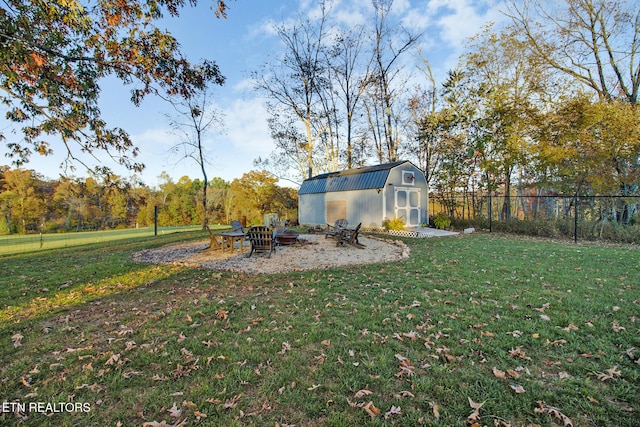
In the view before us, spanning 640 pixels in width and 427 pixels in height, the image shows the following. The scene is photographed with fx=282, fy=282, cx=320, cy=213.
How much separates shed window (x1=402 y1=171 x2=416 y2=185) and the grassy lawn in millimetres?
9412

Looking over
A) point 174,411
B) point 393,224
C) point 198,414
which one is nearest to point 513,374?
point 198,414

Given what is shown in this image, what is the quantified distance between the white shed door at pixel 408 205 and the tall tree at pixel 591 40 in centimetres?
864

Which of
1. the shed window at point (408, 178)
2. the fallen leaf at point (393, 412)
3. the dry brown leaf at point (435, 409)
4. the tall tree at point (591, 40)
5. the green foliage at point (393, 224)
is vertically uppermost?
the tall tree at point (591, 40)

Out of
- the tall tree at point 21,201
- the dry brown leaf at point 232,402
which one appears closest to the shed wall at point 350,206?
the dry brown leaf at point 232,402

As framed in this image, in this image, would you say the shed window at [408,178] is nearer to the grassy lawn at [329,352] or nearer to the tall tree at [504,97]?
the tall tree at [504,97]

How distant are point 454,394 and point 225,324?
8.09 feet

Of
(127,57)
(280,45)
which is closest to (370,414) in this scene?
(127,57)

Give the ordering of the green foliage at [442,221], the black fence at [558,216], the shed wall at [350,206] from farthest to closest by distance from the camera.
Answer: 1. the green foliage at [442,221]
2. the shed wall at [350,206]
3. the black fence at [558,216]

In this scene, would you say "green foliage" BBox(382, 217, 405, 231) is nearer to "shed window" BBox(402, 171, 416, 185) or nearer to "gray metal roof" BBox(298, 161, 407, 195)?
"gray metal roof" BBox(298, 161, 407, 195)

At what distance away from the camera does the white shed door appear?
45.9 ft

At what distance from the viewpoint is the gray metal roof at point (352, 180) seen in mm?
13695

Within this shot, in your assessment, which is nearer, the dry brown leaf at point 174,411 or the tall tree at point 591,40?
the dry brown leaf at point 174,411

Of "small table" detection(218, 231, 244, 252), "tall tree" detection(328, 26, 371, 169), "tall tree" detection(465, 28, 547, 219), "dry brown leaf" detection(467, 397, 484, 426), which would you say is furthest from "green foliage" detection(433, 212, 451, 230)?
"dry brown leaf" detection(467, 397, 484, 426)

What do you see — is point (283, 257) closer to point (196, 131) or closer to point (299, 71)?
point (196, 131)
